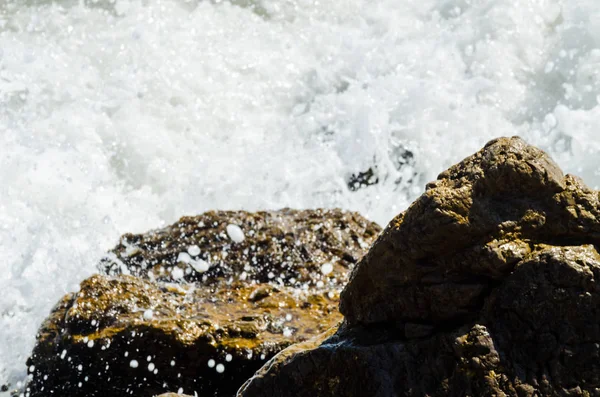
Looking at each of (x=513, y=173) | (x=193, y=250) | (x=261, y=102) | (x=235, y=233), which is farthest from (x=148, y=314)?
(x=261, y=102)

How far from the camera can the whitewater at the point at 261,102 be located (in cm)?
771

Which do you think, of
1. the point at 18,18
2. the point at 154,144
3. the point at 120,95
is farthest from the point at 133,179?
the point at 18,18

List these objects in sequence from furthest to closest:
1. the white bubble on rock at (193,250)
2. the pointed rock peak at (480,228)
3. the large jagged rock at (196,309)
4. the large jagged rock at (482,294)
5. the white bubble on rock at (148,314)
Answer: the white bubble on rock at (193,250) < the white bubble on rock at (148,314) < the large jagged rock at (196,309) < the pointed rock peak at (480,228) < the large jagged rock at (482,294)

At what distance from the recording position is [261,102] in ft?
31.6

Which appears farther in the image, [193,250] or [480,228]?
[193,250]

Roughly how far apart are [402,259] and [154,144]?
653 cm

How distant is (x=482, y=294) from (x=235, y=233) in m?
2.67

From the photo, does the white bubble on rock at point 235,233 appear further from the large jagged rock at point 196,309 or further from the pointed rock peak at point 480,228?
the pointed rock peak at point 480,228

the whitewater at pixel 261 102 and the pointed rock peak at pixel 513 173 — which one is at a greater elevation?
the pointed rock peak at pixel 513 173

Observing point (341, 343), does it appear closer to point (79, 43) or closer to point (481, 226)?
point (481, 226)

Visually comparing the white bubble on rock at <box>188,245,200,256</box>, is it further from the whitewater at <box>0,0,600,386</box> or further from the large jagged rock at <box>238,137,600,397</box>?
the large jagged rock at <box>238,137,600,397</box>

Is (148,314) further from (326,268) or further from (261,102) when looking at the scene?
(261,102)

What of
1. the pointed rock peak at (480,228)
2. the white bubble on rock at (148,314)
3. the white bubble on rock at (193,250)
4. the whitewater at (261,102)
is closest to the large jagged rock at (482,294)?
the pointed rock peak at (480,228)

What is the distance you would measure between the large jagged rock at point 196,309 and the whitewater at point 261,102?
169 centimetres
